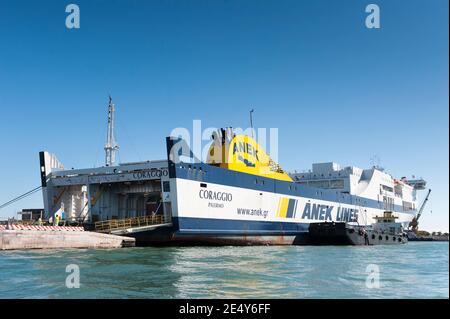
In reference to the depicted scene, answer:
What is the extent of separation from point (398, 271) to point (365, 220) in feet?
109

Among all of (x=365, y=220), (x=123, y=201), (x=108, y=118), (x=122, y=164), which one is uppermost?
(x=108, y=118)

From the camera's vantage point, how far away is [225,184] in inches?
1049

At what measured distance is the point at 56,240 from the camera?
2300cm

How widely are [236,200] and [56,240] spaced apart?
10.7 meters

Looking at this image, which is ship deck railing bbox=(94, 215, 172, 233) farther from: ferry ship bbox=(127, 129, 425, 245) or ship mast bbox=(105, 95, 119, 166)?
ship mast bbox=(105, 95, 119, 166)

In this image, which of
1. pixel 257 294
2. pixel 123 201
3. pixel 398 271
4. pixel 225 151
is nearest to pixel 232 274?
pixel 257 294

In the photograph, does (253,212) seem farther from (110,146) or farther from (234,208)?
(110,146)

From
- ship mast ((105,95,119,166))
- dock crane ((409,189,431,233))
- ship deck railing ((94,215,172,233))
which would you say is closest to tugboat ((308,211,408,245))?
ship deck railing ((94,215,172,233))

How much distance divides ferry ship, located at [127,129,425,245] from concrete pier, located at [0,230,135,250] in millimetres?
1888

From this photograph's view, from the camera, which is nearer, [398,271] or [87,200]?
[398,271]

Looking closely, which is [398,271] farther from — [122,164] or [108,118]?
[108,118]

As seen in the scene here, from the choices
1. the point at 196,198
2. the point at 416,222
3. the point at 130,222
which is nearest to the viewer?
the point at 196,198

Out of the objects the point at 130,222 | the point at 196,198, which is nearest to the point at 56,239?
the point at 130,222

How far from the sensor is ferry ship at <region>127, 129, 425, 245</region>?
2453 cm
